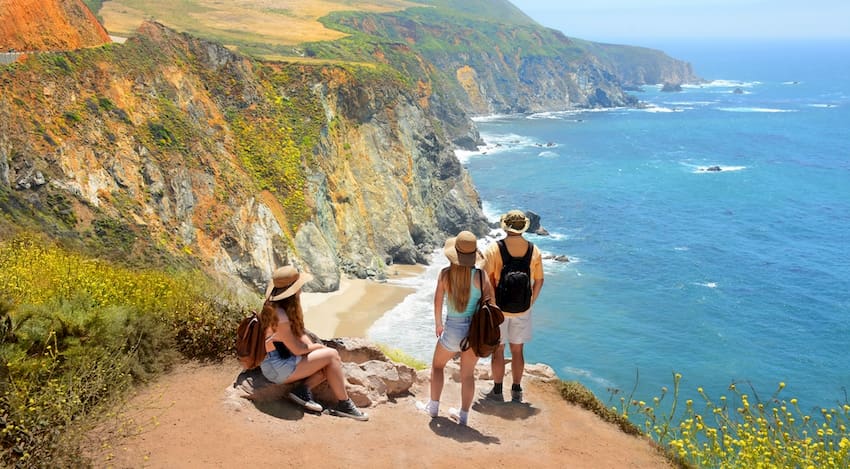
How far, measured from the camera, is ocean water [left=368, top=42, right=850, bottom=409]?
102ft

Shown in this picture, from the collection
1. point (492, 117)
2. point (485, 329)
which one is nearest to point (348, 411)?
point (485, 329)

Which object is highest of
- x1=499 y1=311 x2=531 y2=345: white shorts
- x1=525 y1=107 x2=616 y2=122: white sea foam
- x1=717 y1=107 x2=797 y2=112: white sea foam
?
x1=499 y1=311 x2=531 y2=345: white shorts

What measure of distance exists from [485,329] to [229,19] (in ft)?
255

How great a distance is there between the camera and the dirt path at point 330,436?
703 cm

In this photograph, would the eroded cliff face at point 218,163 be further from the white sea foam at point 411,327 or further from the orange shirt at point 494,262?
the orange shirt at point 494,262

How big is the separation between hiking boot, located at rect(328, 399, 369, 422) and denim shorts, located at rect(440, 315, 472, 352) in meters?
1.28

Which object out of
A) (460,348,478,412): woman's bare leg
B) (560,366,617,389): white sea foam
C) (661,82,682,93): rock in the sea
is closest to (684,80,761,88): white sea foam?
(661,82,682,93): rock in the sea

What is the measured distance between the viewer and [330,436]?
307 inches

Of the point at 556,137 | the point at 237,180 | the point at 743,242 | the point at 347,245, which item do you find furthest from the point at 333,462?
the point at 556,137

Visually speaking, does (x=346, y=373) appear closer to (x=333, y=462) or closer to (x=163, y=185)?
(x=333, y=462)

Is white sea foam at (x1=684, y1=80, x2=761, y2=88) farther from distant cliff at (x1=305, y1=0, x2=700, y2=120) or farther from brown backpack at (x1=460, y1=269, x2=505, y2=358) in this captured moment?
brown backpack at (x1=460, y1=269, x2=505, y2=358)

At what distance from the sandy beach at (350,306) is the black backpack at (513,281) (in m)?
20.7

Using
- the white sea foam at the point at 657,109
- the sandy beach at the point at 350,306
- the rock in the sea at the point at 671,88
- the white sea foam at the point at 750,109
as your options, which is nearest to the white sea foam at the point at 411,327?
the sandy beach at the point at 350,306

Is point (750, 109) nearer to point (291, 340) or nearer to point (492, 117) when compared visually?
point (492, 117)
